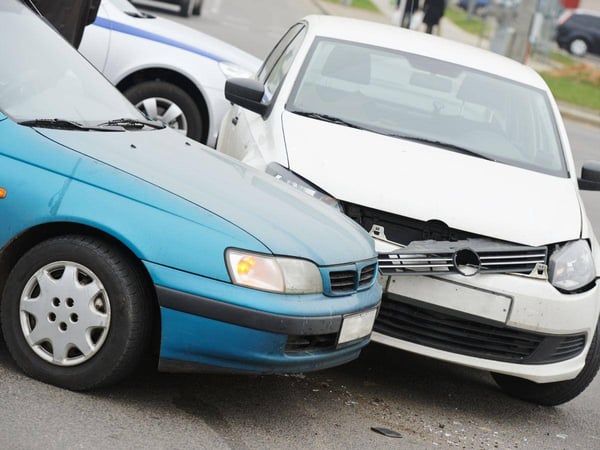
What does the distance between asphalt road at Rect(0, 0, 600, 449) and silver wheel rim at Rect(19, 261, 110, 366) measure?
176 millimetres

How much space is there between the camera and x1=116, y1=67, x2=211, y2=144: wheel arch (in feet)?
33.5

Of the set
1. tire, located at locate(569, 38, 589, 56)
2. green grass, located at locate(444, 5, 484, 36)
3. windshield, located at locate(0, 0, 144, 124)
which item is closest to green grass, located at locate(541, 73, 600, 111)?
green grass, located at locate(444, 5, 484, 36)

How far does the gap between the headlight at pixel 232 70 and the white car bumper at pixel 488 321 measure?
15.6ft

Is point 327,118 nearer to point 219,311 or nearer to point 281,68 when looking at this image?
point 281,68

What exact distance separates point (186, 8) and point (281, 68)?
2084cm

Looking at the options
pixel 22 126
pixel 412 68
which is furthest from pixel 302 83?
pixel 22 126

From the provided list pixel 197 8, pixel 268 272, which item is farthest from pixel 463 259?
pixel 197 8

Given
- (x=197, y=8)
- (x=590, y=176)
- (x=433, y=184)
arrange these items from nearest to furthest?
(x=433, y=184) < (x=590, y=176) < (x=197, y=8)

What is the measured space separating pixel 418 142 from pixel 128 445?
2.83 metres

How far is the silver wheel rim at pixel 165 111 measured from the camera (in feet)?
33.3

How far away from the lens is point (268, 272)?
4887 mm

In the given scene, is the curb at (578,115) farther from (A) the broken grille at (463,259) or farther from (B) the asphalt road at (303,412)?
(A) the broken grille at (463,259)

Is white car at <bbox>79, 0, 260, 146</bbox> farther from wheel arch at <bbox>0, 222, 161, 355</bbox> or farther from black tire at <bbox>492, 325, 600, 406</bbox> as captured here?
wheel arch at <bbox>0, 222, 161, 355</bbox>

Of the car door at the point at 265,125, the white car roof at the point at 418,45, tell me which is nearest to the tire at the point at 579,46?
the car door at the point at 265,125
